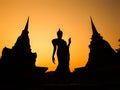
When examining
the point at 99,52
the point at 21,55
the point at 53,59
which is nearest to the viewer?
the point at 53,59

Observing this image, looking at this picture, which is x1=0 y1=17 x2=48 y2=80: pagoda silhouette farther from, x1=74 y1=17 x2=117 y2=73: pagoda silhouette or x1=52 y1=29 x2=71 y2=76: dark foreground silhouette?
x1=52 y1=29 x2=71 y2=76: dark foreground silhouette

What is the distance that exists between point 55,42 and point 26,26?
19.4 metres

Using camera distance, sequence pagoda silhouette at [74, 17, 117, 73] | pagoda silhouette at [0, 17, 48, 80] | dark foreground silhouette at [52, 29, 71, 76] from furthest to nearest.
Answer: pagoda silhouette at [74, 17, 117, 73] → pagoda silhouette at [0, 17, 48, 80] → dark foreground silhouette at [52, 29, 71, 76]

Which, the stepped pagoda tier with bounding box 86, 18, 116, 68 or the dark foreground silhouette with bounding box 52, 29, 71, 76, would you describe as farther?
the stepped pagoda tier with bounding box 86, 18, 116, 68

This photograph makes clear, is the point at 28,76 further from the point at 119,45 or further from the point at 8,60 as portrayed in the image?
the point at 119,45

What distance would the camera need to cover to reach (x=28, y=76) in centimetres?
1009

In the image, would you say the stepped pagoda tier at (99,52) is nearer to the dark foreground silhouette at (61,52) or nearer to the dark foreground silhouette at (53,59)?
the dark foreground silhouette at (53,59)

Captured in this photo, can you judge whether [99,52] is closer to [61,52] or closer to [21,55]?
[21,55]

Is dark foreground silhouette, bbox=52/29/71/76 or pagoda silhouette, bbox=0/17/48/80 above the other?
pagoda silhouette, bbox=0/17/48/80

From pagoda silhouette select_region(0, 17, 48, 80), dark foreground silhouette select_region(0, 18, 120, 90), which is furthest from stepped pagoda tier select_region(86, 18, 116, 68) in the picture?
pagoda silhouette select_region(0, 17, 48, 80)

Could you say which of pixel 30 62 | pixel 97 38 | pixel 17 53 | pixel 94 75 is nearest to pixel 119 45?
pixel 97 38

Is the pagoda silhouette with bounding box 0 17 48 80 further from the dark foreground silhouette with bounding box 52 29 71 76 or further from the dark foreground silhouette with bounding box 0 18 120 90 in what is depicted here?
the dark foreground silhouette with bounding box 52 29 71 76

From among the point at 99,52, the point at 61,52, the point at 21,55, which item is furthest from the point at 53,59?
the point at 99,52

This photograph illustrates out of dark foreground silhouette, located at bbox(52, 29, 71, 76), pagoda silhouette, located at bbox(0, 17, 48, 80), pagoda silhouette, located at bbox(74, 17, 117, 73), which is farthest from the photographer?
pagoda silhouette, located at bbox(74, 17, 117, 73)
